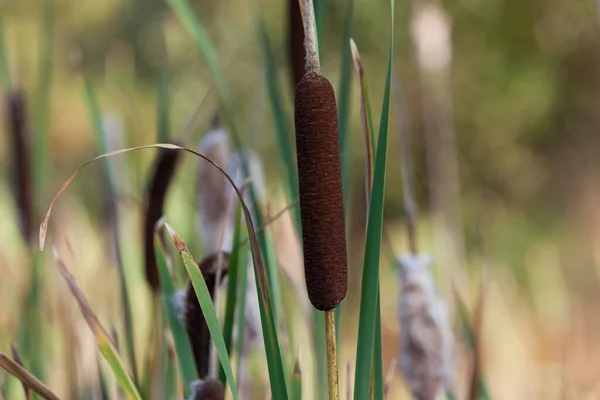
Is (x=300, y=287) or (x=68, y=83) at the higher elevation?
(x=68, y=83)

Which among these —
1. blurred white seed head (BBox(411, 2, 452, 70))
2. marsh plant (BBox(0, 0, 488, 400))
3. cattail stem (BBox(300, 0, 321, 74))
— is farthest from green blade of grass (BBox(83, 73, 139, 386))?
blurred white seed head (BBox(411, 2, 452, 70))

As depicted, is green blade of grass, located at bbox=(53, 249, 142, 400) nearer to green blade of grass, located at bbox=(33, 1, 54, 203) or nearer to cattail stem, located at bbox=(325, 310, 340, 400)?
cattail stem, located at bbox=(325, 310, 340, 400)

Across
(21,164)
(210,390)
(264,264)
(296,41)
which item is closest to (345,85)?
(296,41)

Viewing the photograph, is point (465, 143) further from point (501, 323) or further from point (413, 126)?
point (501, 323)

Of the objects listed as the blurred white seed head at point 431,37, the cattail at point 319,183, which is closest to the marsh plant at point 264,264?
the cattail at point 319,183

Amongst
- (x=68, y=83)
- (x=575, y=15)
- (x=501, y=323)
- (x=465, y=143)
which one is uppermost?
(x=575, y=15)

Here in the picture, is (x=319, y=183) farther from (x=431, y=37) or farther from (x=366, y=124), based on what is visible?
(x=431, y=37)

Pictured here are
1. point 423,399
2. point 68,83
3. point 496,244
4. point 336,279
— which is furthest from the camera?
point 68,83

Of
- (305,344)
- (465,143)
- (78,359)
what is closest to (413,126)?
(465,143)
